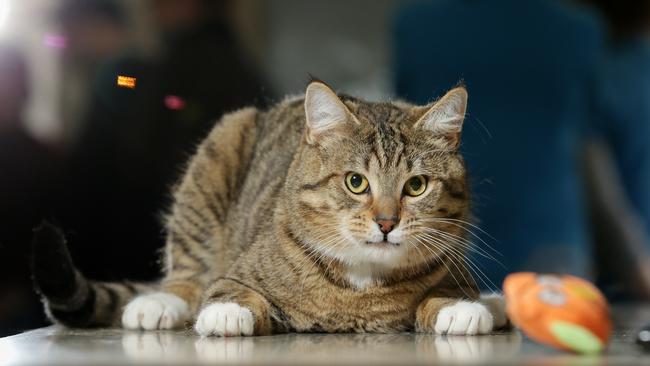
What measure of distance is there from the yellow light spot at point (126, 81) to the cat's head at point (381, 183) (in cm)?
41

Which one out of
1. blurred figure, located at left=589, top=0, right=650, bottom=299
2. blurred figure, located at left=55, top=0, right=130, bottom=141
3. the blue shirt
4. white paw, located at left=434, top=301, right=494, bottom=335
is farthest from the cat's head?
the blue shirt

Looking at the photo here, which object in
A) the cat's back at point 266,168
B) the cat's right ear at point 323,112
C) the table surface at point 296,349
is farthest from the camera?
the cat's back at point 266,168

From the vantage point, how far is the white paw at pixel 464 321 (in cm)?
133

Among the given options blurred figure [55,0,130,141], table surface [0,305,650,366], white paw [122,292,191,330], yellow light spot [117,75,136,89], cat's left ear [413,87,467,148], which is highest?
blurred figure [55,0,130,141]

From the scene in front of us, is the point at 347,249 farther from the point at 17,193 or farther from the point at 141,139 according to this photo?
the point at 141,139

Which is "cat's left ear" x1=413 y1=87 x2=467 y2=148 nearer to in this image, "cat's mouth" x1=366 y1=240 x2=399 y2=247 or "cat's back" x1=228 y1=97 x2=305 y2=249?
"cat's mouth" x1=366 y1=240 x2=399 y2=247

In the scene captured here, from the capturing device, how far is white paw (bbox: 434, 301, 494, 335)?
1.33 meters

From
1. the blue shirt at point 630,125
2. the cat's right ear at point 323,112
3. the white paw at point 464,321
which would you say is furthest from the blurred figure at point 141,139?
the blue shirt at point 630,125

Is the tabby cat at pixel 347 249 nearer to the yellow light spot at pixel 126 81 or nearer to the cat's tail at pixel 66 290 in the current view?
the cat's tail at pixel 66 290

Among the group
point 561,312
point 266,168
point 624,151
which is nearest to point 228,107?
point 266,168

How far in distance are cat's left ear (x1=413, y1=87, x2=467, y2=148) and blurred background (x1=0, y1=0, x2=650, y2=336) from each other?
69mm

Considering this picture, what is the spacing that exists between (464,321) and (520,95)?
923 mm

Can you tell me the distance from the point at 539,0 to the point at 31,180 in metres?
1.34

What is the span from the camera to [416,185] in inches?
56.0
